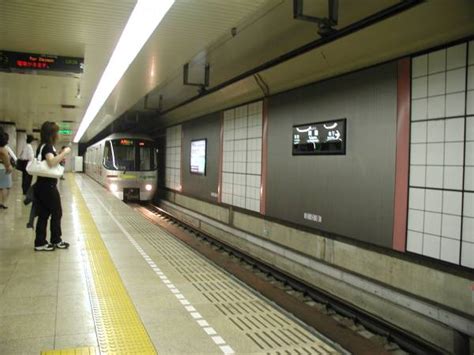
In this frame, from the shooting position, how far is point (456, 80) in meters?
4.27

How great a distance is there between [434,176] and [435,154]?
0.80 ft

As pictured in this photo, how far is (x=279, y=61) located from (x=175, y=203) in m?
9.16

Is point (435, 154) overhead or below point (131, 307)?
overhead

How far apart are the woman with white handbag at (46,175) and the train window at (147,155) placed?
32.3ft

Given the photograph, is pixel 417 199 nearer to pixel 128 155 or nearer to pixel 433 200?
pixel 433 200

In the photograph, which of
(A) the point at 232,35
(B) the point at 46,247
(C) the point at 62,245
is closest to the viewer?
(B) the point at 46,247

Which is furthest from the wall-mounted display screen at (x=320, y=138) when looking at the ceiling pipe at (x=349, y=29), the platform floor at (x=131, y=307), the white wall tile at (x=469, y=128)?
the platform floor at (x=131, y=307)

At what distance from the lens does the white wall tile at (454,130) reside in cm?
422

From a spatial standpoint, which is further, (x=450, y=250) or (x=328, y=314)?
(x=328, y=314)

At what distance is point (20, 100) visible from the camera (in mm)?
13336

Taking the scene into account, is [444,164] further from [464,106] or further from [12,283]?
[12,283]

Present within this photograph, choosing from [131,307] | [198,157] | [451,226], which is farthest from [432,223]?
[198,157]

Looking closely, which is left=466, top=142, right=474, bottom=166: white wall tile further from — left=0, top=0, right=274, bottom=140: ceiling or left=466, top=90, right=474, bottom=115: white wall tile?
left=0, top=0, right=274, bottom=140: ceiling

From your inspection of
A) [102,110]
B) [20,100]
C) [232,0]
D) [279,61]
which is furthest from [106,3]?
[20,100]
